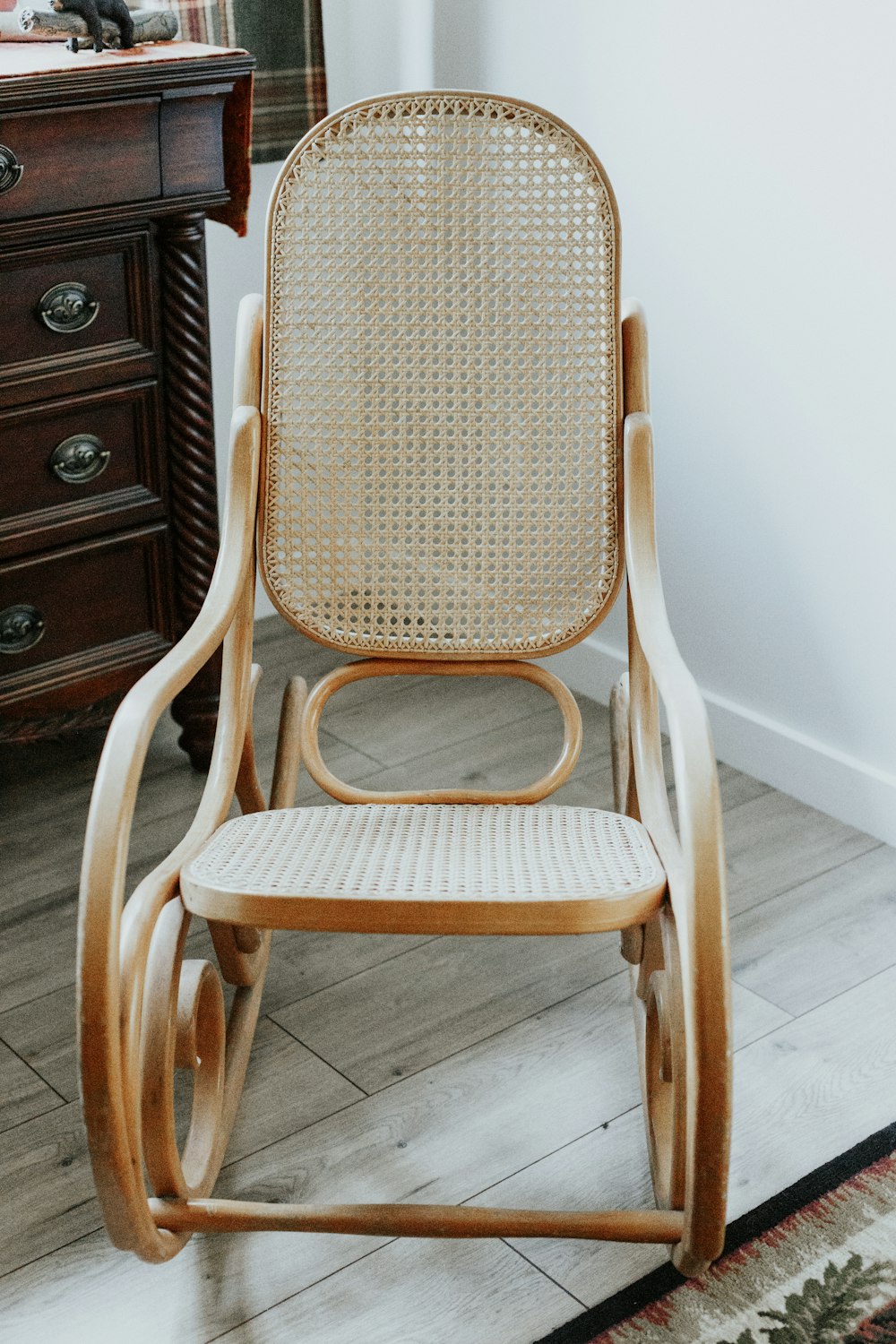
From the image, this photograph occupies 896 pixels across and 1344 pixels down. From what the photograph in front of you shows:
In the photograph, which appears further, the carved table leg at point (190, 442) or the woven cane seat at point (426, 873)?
the carved table leg at point (190, 442)

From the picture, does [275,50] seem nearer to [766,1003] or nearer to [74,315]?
[74,315]

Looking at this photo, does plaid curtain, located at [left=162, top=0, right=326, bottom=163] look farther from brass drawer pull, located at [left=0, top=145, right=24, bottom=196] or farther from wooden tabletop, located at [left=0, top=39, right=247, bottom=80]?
brass drawer pull, located at [left=0, top=145, right=24, bottom=196]

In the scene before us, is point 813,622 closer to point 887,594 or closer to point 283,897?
point 887,594

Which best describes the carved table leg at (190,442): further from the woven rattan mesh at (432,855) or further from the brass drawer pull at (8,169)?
the woven rattan mesh at (432,855)

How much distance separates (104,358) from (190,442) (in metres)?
0.16

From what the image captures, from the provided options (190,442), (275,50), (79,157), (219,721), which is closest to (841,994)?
(219,721)

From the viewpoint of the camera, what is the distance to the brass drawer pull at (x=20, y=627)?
1.81 m

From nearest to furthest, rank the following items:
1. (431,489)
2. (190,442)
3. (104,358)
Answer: (431,489)
(104,358)
(190,442)

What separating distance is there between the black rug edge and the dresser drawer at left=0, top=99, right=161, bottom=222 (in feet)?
4.24

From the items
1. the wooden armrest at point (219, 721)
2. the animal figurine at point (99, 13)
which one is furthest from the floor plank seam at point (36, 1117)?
the animal figurine at point (99, 13)

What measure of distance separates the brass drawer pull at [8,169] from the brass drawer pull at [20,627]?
0.51 meters

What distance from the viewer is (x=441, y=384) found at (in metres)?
1.51

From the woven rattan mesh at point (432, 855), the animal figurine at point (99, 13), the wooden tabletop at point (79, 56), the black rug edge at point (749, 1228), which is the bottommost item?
the black rug edge at point (749, 1228)

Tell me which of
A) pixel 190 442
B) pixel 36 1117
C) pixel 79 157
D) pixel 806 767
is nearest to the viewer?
pixel 36 1117
